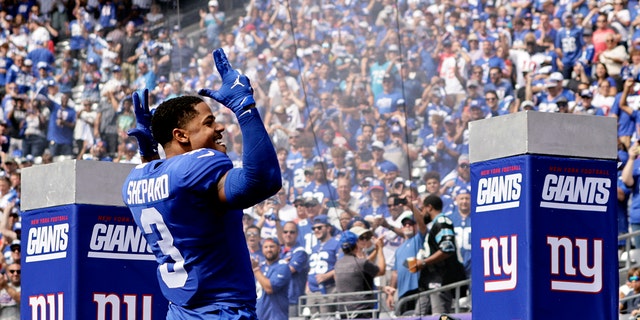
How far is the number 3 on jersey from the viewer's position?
4.70 metres

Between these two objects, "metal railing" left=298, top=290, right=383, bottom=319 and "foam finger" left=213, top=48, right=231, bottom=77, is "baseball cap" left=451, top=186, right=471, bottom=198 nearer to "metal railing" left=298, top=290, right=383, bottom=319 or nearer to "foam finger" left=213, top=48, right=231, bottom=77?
"metal railing" left=298, top=290, right=383, bottom=319

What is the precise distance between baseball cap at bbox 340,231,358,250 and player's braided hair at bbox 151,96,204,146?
5.24 metres

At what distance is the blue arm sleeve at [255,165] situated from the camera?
4293mm

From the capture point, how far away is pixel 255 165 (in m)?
4.29

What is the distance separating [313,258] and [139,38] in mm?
4337

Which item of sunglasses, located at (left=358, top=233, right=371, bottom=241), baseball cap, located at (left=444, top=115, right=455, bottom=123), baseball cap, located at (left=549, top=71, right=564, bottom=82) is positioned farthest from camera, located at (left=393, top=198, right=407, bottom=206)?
baseball cap, located at (left=549, top=71, right=564, bottom=82)

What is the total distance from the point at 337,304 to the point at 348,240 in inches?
20.0

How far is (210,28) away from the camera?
458 inches

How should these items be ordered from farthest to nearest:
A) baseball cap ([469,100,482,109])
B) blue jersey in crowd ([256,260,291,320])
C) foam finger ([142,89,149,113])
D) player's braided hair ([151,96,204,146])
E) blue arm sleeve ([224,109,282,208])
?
baseball cap ([469,100,482,109]) < blue jersey in crowd ([256,260,291,320]) < foam finger ([142,89,149,113]) < player's braided hair ([151,96,204,146]) < blue arm sleeve ([224,109,282,208])

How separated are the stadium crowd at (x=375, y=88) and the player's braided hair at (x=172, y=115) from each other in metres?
4.95

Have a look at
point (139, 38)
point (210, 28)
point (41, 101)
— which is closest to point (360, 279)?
point (210, 28)

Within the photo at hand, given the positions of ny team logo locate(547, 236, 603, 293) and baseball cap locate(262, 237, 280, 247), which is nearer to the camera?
ny team logo locate(547, 236, 603, 293)

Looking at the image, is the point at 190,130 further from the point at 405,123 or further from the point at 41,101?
→ the point at 41,101

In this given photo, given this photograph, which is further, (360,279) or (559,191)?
(360,279)
